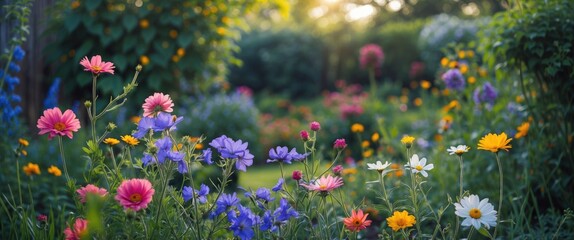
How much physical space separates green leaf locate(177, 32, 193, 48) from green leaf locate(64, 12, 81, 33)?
0.76 meters

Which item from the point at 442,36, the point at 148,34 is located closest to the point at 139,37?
the point at 148,34

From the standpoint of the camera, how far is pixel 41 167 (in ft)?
10.9

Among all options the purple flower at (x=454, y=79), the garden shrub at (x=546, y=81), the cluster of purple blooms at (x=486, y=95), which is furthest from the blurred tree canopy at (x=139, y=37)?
the garden shrub at (x=546, y=81)

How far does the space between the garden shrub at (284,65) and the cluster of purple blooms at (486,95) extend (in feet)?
24.6

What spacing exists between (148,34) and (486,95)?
2531 millimetres

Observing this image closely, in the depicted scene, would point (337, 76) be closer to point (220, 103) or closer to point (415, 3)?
point (220, 103)

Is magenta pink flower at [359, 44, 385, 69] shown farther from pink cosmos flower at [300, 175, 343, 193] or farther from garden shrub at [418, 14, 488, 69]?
pink cosmos flower at [300, 175, 343, 193]

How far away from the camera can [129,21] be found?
13.5 ft

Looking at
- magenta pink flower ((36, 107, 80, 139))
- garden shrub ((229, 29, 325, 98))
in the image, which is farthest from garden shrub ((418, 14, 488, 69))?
magenta pink flower ((36, 107, 80, 139))

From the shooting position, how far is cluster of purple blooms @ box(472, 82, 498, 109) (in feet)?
9.53

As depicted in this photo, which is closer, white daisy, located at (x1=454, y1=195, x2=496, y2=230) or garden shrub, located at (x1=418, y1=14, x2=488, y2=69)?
white daisy, located at (x1=454, y1=195, x2=496, y2=230)

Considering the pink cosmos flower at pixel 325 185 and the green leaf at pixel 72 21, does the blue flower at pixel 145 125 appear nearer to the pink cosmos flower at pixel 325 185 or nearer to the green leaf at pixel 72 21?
the pink cosmos flower at pixel 325 185

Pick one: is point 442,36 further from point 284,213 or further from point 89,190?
point 89,190

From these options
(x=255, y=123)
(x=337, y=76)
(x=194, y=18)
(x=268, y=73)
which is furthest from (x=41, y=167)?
(x=337, y=76)
